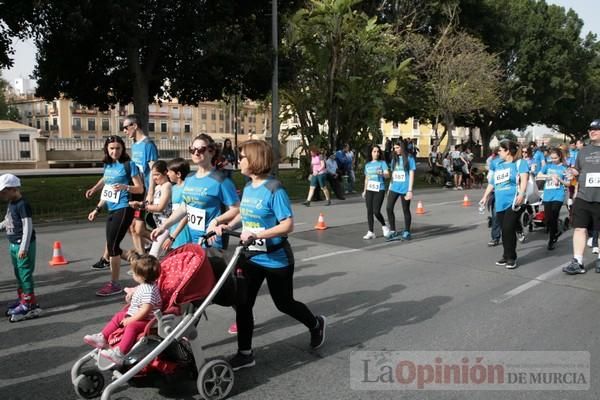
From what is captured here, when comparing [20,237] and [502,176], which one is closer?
[20,237]

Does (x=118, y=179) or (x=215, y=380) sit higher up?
(x=118, y=179)

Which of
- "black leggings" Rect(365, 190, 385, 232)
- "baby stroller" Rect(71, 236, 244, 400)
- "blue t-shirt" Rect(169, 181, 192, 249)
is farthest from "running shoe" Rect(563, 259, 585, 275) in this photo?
"baby stroller" Rect(71, 236, 244, 400)

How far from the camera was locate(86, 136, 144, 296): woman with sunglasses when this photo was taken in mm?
5965

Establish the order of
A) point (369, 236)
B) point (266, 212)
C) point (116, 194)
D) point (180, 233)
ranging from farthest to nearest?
1. point (369, 236)
2. point (116, 194)
3. point (180, 233)
4. point (266, 212)

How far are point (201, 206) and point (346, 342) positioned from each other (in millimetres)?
1789

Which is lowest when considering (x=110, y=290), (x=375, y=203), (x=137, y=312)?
(x=110, y=290)

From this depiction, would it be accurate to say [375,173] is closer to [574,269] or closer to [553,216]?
[553,216]

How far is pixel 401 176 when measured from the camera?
388 inches

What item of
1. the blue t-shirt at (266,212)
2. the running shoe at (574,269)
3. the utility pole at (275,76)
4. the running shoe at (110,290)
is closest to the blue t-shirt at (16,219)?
the running shoe at (110,290)

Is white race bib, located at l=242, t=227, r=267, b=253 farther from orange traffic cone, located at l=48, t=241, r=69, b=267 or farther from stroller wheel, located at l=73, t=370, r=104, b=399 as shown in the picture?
orange traffic cone, located at l=48, t=241, r=69, b=267

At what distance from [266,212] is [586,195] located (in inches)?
207

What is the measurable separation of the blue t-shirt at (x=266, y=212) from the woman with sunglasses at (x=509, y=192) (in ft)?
15.3

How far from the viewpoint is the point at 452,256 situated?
8.58 metres

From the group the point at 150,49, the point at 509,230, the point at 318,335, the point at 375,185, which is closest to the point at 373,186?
the point at 375,185
